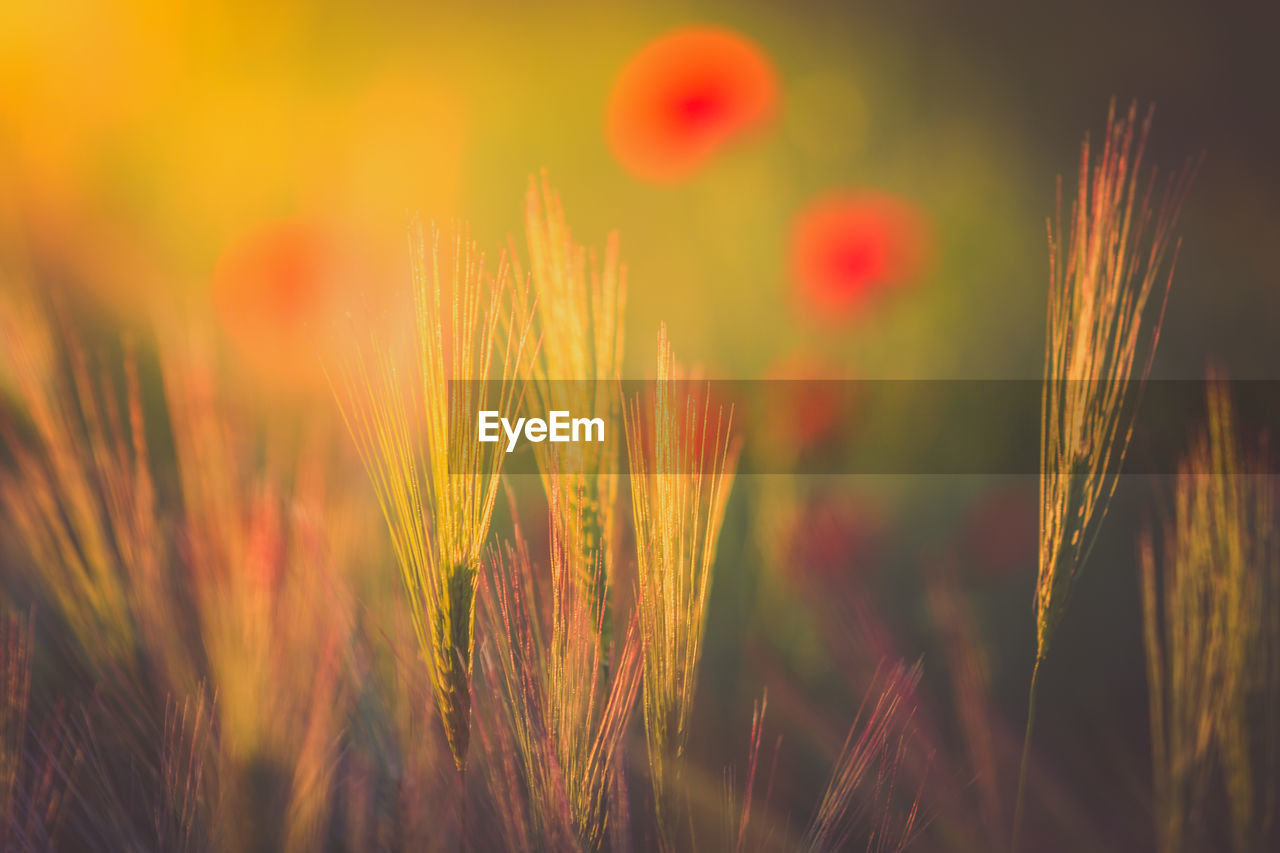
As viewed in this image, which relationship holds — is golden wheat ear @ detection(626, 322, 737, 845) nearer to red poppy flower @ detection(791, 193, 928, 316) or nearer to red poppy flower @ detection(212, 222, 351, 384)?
red poppy flower @ detection(791, 193, 928, 316)

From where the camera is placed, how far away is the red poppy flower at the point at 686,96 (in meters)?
1.00

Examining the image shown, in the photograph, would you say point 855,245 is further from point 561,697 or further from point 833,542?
point 561,697

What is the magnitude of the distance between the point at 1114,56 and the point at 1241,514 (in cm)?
77

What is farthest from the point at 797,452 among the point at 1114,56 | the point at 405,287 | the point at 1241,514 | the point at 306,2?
the point at 306,2

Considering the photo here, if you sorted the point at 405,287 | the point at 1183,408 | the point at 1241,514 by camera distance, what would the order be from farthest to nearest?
the point at 1183,408 < the point at 405,287 < the point at 1241,514

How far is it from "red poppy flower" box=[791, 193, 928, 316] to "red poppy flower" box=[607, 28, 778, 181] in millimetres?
190

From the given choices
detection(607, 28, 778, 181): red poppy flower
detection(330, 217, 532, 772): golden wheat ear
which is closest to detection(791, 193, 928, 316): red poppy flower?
detection(607, 28, 778, 181): red poppy flower

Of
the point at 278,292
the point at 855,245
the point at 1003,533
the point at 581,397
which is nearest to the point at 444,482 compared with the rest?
the point at 581,397

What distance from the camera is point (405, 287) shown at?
0.82 meters

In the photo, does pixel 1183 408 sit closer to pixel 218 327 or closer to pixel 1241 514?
pixel 1241 514

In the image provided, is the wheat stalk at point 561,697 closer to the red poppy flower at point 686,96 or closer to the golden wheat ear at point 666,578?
the golden wheat ear at point 666,578

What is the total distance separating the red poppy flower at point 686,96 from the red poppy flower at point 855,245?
0.19 metres

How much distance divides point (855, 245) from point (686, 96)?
1.20ft

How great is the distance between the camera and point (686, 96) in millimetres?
1004
